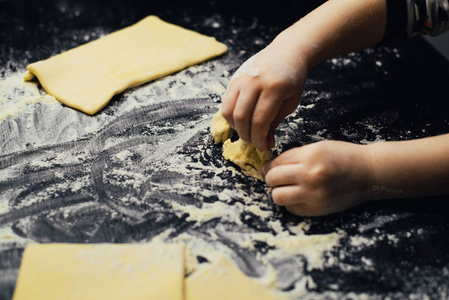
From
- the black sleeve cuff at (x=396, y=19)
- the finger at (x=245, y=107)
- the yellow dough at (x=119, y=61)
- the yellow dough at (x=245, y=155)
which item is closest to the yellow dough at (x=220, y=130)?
the yellow dough at (x=245, y=155)

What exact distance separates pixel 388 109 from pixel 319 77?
0.21 meters

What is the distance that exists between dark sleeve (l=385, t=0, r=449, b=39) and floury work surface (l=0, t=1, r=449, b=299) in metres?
0.16

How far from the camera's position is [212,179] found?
2.58 feet

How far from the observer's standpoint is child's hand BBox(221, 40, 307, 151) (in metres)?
0.71

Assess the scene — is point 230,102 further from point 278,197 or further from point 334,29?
point 334,29

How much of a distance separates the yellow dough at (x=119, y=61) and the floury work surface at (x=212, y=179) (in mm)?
30

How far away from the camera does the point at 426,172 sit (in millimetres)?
709

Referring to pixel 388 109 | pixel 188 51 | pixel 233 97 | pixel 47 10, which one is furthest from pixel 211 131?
pixel 47 10

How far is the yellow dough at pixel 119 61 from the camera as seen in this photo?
0.97 m

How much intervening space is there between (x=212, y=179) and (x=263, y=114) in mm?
183

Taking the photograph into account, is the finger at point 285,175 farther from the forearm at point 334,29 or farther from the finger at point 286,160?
the forearm at point 334,29

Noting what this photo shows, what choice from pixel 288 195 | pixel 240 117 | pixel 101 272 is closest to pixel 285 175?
pixel 288 195

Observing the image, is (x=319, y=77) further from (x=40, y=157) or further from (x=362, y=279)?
(x=40, y=157)

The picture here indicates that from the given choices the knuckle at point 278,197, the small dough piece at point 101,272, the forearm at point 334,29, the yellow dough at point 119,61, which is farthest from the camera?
the yellow dough at point 119,61
